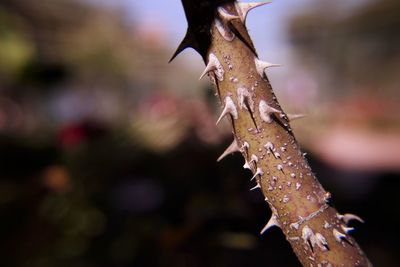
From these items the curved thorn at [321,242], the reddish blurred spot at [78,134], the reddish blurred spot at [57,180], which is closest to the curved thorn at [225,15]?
the curved thorn at [321,242]

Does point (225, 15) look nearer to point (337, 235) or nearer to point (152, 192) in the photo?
point (337, 235)

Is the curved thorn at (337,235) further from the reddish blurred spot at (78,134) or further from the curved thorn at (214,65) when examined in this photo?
the reddish blurred spot at (78,134)

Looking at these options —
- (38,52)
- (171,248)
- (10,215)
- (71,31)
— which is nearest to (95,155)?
(10,215)

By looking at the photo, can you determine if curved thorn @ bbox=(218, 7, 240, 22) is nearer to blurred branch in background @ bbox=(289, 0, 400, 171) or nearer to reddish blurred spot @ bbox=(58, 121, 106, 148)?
reddish blurred spot @ bbox=(58, 121, 106, 148)

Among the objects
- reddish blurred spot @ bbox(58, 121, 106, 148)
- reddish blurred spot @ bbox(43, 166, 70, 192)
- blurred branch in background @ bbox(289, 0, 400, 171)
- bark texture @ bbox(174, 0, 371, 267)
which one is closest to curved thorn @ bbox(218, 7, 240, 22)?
bark texture @ bbox(174, 0, 371, 267)

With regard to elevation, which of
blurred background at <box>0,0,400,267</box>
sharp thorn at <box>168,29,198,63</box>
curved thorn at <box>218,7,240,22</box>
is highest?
curved thorn at <box>218,7,240,22</box>

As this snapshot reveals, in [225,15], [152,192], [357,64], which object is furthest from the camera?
[357,64]

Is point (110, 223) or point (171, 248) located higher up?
point (171, 248)

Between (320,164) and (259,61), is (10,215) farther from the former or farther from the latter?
(259,61)

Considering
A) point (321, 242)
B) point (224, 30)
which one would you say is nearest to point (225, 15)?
point (224, 30)
